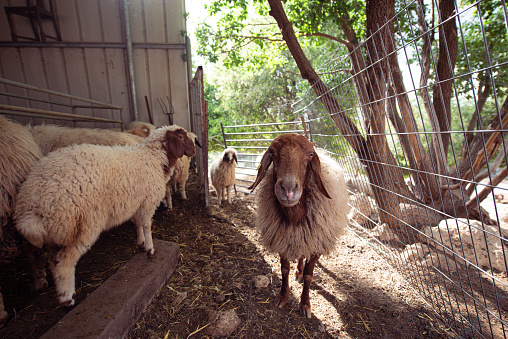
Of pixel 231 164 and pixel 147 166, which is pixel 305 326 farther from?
pixel 231 164

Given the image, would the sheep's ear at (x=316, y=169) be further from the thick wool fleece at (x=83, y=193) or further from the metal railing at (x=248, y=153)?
the thick wool fleece at (x=83, y=193)

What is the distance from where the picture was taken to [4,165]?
2152 mm

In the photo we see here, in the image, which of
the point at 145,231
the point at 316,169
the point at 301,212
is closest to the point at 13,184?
the point at 145,231

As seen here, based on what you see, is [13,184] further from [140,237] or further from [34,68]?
[34,68]

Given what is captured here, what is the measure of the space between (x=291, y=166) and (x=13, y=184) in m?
2.57

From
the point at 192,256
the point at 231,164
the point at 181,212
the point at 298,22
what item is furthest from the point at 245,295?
the point at 298,22

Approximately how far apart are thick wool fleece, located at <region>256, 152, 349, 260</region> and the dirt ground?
633mm

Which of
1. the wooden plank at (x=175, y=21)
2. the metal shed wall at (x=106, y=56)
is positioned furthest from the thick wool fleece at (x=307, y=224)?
the wooden plank at (x=175, y=21)

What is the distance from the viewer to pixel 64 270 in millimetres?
2211

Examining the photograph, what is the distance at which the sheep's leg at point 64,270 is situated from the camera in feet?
7.16

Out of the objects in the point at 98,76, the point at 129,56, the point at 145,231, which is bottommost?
the point at 145,231

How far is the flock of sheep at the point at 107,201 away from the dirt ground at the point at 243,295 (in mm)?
191

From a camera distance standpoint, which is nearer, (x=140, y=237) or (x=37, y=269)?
(x=37, y=269)

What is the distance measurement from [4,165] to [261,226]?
8.30 ft
